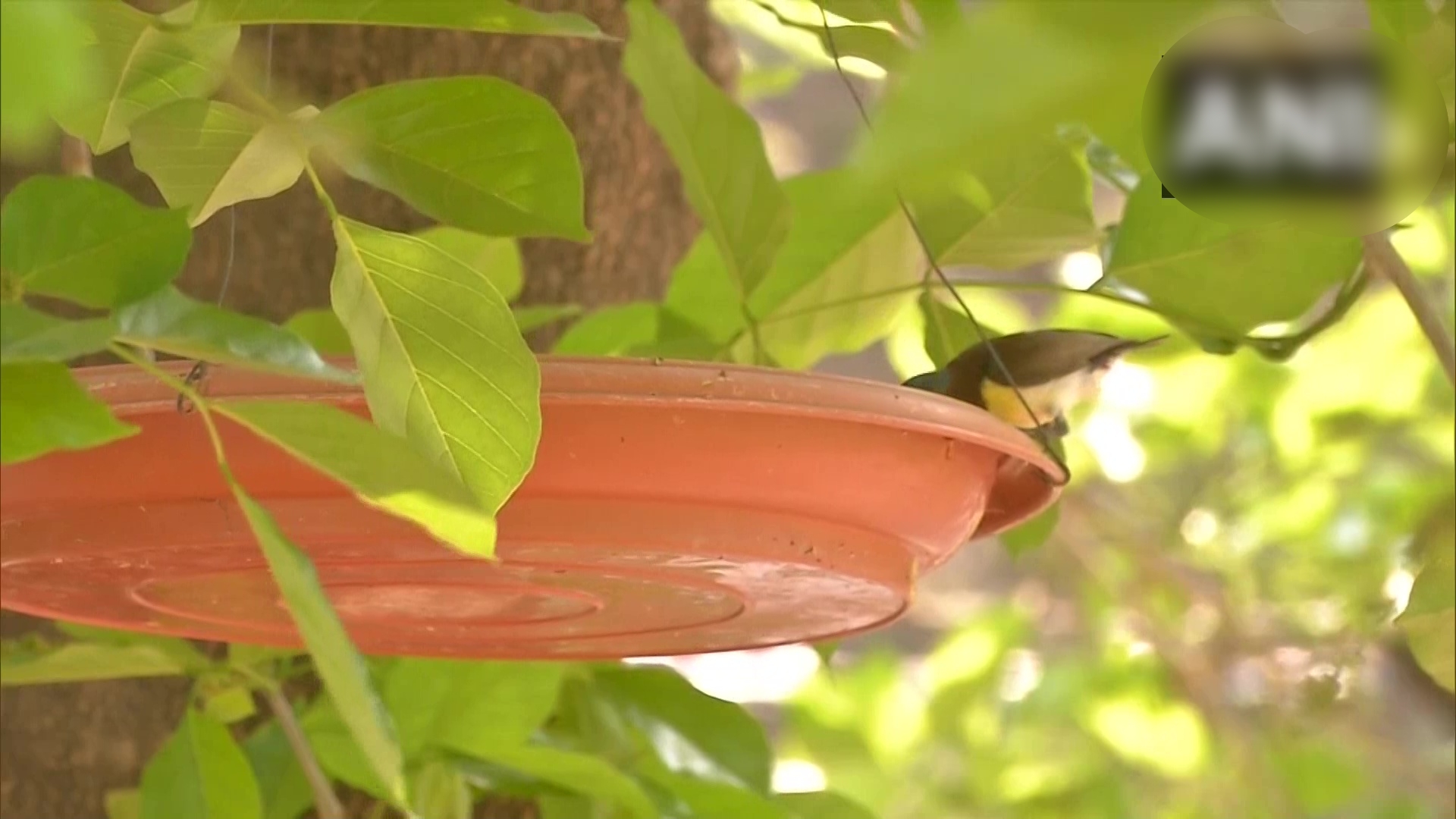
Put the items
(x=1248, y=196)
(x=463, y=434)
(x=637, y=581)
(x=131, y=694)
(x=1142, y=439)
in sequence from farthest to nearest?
1. (x=1142, y=439)
2. (x=131, y=694)
3. (x=637, y=581)
4. (x=463, y=434)
5. (x=1248, y=196)

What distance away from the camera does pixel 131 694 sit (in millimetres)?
983

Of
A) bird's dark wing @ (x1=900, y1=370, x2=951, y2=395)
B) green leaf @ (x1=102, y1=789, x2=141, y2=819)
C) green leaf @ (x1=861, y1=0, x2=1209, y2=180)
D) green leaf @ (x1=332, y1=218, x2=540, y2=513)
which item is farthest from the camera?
green leaf @ (x1=102, y1=789, x2=141, y2=819)

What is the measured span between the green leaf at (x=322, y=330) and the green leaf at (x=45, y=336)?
0.39m

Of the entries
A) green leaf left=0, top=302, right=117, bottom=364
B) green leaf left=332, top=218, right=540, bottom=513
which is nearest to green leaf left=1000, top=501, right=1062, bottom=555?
green leaf left=332, top=218, right=540, bottom=513

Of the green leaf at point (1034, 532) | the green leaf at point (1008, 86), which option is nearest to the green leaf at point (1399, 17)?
the green leaf at point (1034, 532)

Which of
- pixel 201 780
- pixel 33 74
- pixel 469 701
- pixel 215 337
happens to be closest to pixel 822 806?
pixel 469 701

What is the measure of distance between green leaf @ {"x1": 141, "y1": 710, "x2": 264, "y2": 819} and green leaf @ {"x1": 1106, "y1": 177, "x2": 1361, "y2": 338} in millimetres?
426

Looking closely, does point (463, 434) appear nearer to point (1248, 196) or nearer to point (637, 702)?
point (1248, 196)

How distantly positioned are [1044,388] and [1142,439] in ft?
3.73

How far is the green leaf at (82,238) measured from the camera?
16.6 inches

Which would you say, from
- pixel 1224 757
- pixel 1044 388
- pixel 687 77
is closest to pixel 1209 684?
pixel 1224 757

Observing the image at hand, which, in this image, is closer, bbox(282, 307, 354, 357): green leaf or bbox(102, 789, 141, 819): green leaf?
bbox(282, 307, 354, 357): green leaf

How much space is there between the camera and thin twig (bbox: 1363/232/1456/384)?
2.28ft

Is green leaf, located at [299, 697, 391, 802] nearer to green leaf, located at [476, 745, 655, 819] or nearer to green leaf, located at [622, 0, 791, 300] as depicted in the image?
green leaf, located at [476, 745, 655, 819]
